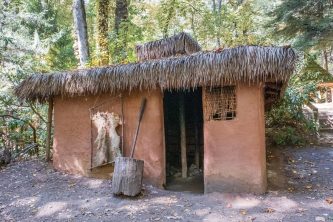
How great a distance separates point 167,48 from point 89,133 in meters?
2.76

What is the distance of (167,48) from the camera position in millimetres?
8602

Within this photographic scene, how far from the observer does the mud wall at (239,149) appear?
20.3 feet

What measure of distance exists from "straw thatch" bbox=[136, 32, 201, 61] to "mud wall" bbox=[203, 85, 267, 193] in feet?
8.70

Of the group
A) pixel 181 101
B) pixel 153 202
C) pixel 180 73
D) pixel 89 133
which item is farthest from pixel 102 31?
pixel 153 202

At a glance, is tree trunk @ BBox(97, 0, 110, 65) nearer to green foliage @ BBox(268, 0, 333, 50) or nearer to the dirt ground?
the dirt ground

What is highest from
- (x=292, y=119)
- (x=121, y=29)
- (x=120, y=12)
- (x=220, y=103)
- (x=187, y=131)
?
(x=120, y=12)

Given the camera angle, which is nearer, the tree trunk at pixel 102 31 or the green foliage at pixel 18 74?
the green foliage at pixel 18 74

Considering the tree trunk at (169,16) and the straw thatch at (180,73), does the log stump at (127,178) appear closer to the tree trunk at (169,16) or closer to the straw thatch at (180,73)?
the straw thatch at (180,73)

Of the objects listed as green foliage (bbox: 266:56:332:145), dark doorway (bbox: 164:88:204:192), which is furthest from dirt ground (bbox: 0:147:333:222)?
green foliage (bbox: 266:56:332:145)

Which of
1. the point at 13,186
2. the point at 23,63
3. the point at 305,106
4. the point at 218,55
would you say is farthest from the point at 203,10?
the point at 13,186

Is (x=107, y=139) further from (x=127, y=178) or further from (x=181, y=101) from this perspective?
(x=181, y=101)

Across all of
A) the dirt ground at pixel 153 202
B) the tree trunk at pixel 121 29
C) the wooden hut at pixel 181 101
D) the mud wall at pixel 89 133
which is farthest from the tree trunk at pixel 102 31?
the dirt ground at pixel 153 202

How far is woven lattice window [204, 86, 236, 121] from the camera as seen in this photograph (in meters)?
6.44

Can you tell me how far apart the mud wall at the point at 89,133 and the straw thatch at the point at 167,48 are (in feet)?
5.86
